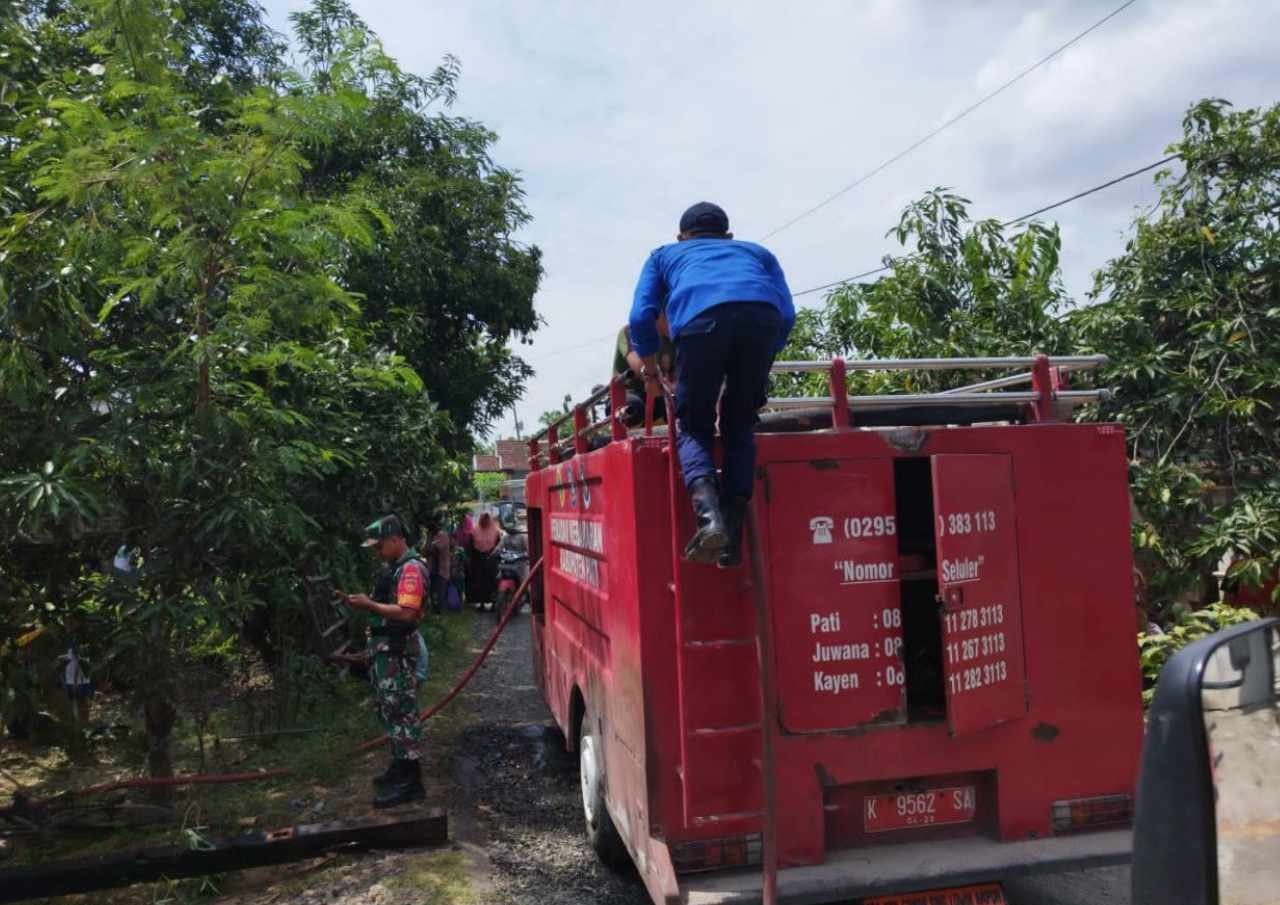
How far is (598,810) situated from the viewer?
4645 millimetres

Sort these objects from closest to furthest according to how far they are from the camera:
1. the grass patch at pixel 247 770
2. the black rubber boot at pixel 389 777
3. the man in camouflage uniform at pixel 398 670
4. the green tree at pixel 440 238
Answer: the grass patch at pixel 247 770 → the man in camouflage uniform at pixel 398 670 → the black rubber boot at pixel 389 777 → the green tree at pixel 440 238

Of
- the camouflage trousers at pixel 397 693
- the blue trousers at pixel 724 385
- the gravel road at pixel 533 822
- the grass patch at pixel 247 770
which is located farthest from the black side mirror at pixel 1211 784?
the camouflage trousers at pixel 397 693

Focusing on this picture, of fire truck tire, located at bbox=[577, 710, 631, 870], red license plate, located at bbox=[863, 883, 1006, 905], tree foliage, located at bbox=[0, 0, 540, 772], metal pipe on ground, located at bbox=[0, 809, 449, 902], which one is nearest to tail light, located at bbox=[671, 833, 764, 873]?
red license plate, located at bbox=[863, 883, 1006, 905]

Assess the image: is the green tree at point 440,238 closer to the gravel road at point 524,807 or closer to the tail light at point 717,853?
the gravel road at point 524,807

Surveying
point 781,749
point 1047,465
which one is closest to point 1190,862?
point 781,749

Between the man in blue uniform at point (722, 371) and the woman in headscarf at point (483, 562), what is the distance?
12593 mm

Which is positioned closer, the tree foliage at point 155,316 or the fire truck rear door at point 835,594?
the fire truck rear door at point 835,594

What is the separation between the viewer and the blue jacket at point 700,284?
335cm

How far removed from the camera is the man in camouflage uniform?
5.80 m

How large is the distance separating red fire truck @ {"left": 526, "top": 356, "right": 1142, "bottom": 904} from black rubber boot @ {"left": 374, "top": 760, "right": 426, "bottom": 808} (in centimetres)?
237

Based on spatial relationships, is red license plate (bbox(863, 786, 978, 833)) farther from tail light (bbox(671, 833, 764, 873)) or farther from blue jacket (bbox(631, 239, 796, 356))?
blue jacket (bbox(631, 239, 796, 356))

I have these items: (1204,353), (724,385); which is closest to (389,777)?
(724,385)

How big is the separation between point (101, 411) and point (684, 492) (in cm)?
319

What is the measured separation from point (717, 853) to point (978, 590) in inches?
53.0
